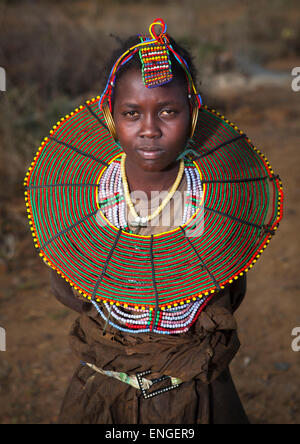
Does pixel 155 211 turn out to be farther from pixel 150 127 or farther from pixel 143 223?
pixel 150 127

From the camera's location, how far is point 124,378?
1.71m

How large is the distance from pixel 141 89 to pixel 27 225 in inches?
151

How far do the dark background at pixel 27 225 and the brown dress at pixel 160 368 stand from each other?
907mm

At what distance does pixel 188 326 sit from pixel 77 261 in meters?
0.45

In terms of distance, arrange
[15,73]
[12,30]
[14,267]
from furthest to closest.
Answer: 1. [12,30]
2. [15,73]
3. [14,267]

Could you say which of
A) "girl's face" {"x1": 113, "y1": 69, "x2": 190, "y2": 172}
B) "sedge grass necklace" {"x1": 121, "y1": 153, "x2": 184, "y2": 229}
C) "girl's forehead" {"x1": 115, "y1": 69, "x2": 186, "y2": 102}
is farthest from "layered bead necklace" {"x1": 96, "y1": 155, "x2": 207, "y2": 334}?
"girl's forehead" {"x1": 115, "y1": 69, "x2": 186, "y2": 102}

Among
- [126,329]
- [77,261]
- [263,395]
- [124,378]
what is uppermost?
[77,261]

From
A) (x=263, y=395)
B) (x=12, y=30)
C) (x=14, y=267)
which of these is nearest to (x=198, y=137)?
(x=263, y=395)

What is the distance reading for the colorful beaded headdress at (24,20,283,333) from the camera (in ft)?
4.87

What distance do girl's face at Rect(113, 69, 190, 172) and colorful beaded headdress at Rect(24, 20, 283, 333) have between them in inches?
9.0

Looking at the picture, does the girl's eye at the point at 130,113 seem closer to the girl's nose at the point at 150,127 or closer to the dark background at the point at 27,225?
the girl's nose at the point at 150,127

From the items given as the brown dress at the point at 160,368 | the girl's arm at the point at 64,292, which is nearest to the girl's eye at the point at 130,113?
the brown dress at the point at 160,368

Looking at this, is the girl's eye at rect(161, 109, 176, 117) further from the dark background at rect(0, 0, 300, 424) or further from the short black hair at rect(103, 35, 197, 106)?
the dark background at rect(0, 0, 300, 424)

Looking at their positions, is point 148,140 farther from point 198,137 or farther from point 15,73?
point 15,73
